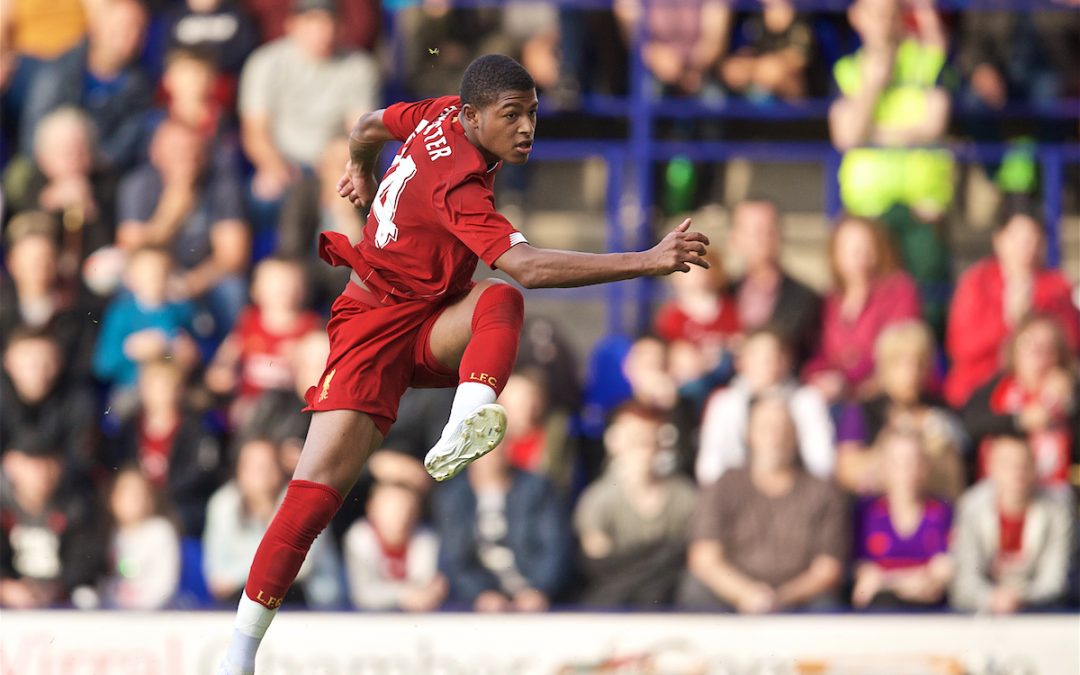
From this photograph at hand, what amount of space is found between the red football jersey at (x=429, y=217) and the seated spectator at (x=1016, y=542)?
408 cm

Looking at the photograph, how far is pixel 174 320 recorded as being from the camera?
10.8 metres

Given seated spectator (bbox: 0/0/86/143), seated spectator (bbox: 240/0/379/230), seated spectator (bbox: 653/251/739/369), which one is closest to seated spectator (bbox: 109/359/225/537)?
seated spectator (bbox: 240/0/379/230)

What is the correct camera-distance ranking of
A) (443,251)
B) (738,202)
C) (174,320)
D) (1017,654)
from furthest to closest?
1. (738,202)
2. (174,320)
3. (1017,654)
4. (443,251)

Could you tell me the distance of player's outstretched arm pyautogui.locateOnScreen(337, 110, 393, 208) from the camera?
7039 millimetres

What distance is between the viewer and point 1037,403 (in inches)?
400

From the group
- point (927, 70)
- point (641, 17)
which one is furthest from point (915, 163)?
point (641, 17)

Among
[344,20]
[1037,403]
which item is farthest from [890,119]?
[344,20]

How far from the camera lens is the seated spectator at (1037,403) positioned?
1002 centimetres

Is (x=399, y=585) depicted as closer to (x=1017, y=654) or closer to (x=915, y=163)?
(x=1017, y=654)

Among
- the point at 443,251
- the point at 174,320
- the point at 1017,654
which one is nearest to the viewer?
the point at 443,251

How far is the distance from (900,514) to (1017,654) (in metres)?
0.90

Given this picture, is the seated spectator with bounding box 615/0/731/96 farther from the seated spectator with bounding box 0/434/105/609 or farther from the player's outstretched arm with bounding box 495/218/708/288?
the player's outstretched arm with bounding box 495/218/708/288

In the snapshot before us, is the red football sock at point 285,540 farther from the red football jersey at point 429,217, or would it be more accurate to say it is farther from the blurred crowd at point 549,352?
the blurred crowd at point 549,352

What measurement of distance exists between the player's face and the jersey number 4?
1.11 ft
